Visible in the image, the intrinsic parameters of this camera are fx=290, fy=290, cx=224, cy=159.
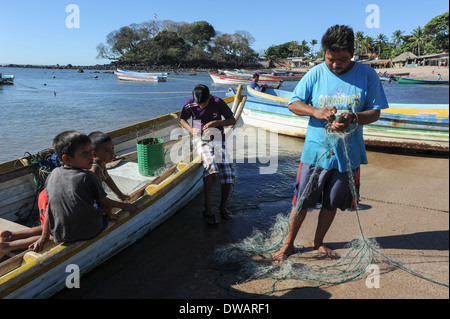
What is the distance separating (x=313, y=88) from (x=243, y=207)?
8.89ft

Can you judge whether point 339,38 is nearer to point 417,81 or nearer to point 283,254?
point 283,254

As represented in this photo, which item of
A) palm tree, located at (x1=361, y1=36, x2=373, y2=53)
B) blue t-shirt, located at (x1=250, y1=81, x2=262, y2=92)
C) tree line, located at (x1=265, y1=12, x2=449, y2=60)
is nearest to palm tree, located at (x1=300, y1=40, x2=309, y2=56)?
tree line, located at (x1=265, y1=12, x2=449, y2=60)

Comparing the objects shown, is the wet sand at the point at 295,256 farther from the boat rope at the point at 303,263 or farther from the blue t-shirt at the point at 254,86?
the blue t-shirt at the point at 254,86

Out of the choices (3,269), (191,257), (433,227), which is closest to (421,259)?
(433,227)

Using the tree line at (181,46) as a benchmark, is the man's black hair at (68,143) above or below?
below

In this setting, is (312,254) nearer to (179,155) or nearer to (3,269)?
(3,269)

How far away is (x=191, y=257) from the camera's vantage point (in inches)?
140

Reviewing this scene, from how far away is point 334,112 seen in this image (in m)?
2.53

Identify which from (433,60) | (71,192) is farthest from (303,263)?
(433,60)

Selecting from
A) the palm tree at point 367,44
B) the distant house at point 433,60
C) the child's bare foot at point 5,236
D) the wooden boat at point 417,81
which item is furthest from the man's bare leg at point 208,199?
the palm tree at point 367,44

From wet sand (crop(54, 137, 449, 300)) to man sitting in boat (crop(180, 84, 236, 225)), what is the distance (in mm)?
442

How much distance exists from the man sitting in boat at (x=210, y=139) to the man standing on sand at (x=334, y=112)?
145cm

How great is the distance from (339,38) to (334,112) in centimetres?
62

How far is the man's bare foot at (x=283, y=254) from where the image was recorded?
3244 mm
